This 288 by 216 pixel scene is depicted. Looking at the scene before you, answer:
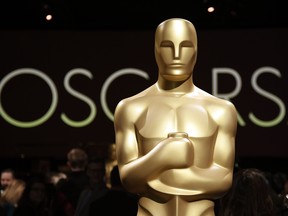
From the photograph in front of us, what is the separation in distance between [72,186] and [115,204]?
648mm

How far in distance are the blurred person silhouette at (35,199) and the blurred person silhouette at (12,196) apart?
1.00 feet

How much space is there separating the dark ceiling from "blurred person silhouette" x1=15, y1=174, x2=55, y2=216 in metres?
3.15

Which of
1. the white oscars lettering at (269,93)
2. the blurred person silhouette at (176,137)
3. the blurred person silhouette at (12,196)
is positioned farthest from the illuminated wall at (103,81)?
the blurred person silhouette at (176,137)

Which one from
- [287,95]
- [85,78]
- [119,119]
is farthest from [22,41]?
[119,119]

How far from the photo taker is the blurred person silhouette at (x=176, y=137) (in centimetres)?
314

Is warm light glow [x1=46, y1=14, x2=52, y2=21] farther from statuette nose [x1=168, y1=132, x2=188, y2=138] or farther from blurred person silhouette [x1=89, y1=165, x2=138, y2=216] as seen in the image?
statuette nose [x1=168, y1=132, x2=188, y2=138]

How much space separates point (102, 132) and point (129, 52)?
950 millimetres

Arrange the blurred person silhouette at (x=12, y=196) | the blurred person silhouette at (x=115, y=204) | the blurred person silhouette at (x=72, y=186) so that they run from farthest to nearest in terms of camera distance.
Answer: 1. the blurred person silhouette at (x=12, y=196)
2. the blurred person silhouette at (x=72, y=186)
3. the blurred person silhouette at (x=115, y=204)

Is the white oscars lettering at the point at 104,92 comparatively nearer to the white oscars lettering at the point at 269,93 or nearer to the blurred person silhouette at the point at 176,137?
the white oscars lettering at the point at 269,93

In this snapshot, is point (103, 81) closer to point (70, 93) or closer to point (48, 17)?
point (70, 93)

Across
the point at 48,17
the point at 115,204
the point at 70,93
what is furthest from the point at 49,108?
the point at 115,204

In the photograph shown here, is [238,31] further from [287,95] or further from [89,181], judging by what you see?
[89,181]

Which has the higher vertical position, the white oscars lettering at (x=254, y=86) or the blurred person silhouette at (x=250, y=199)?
the white oscars lettering at (x=254, y=86)

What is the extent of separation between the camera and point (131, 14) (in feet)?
26.6
